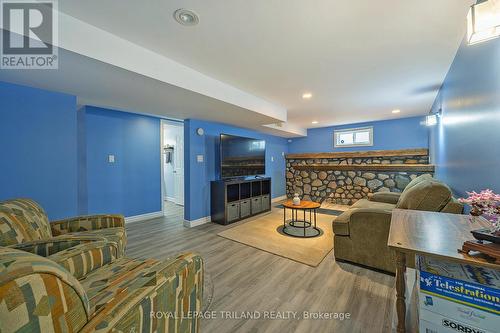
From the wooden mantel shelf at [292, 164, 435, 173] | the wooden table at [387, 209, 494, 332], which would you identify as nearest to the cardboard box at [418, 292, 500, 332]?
the wooden table at [387, 209, 494, 332]

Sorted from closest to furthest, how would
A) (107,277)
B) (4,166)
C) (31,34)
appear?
(107,277)
(31,34)
(4,166)

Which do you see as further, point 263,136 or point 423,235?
point 263,136

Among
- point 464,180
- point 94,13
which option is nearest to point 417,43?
point 464,180

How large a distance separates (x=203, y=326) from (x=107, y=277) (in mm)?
794

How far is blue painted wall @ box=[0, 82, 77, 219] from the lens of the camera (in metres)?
2.09

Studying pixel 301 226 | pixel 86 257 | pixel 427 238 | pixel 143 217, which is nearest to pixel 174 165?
pixel 143 217

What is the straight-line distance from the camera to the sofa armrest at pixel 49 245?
45.8 inches

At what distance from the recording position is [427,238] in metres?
1.12

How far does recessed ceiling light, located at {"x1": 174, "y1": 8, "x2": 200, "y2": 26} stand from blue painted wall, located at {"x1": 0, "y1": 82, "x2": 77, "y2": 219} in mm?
1981

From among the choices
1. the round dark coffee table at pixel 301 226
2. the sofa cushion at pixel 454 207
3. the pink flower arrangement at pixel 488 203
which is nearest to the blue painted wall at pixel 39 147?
the round dark coffee table at pixel 301 226

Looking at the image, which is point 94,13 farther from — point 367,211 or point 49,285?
point 367,211

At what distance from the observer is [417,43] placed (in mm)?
1928

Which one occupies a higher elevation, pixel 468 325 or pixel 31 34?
pixel 31 34

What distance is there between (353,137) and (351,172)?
1068 mm
